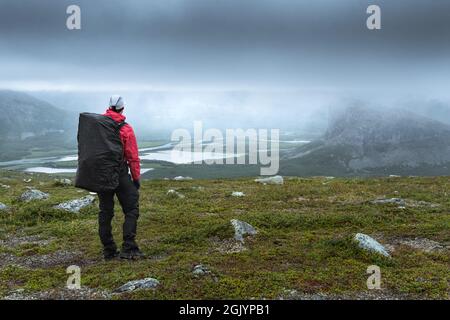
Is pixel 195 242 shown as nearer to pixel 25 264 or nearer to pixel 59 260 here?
pixel 59 260

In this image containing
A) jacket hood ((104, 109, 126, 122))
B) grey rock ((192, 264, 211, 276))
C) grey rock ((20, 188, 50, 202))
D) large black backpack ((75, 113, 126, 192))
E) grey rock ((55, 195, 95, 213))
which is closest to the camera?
grey rock ((192, 264, 211, 276))

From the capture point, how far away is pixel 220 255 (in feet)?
45.7

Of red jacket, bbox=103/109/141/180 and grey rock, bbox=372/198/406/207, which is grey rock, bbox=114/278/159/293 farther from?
grey rock, bbox=372/198/406/207

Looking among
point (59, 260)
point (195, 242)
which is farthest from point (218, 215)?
point (59, 260)

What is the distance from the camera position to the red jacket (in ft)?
41.7

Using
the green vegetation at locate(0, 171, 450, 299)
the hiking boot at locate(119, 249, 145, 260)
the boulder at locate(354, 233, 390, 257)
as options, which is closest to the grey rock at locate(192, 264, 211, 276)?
the green vegetation at locate(0, 171, 450, 299)

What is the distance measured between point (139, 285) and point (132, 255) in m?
→ 2.58

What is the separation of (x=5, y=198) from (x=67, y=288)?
15848mm

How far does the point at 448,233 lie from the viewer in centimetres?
1642

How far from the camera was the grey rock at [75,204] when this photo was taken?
20.8 m
